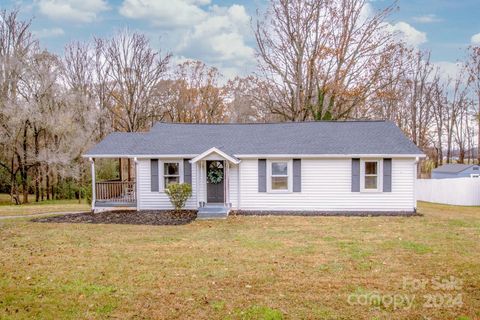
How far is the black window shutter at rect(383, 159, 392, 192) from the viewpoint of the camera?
1501cm

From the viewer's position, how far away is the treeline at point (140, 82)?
83.6 feet

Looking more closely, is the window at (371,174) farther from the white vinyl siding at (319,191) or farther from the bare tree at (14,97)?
the bare tree at (14,97)

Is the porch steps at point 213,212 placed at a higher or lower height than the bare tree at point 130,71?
lower

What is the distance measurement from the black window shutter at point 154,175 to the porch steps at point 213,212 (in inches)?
103

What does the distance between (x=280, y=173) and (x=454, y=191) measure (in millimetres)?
13344

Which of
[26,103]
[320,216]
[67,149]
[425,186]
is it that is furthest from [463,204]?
[26,103]

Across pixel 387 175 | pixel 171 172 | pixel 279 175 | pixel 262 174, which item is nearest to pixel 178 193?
pixel 171 172

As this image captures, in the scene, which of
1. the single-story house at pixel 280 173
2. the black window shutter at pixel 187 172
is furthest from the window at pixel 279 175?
the black window shutter at pixel 187 172

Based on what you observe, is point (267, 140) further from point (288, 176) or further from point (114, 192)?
point (114, 192)

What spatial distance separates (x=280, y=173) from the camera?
51.3 ft

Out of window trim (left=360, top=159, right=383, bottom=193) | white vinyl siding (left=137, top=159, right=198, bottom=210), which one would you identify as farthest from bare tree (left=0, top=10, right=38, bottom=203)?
window trim (left=360, top=159, right=383, bottom=193)

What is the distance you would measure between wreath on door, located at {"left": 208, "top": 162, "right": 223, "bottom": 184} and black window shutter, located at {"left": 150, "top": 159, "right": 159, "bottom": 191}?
2.40 m

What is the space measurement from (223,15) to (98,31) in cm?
1479

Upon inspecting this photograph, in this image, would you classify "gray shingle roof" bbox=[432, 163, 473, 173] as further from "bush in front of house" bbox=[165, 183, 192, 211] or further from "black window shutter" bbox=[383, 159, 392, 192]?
"bush in front of house" bbox=[165, 183, 192, 211]
